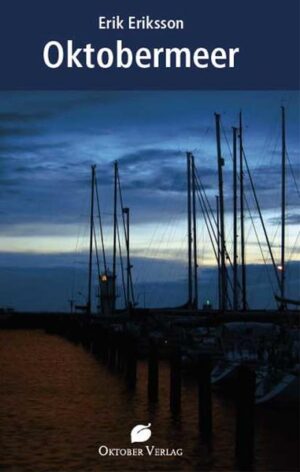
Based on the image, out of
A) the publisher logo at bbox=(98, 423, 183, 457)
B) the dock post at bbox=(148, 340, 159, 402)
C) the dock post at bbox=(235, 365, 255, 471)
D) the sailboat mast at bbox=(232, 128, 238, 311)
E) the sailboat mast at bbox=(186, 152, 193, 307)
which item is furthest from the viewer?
the sailboat mast at bbox=(186, 152, 193, 307)

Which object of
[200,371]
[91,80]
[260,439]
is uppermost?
[91,80]

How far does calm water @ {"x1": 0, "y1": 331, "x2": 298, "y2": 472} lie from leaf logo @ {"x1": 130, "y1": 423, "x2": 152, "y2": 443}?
0.47m

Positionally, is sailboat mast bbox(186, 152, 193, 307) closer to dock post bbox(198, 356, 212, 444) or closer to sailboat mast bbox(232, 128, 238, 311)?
sailboat mast bbox(232, 128, 238, 311)

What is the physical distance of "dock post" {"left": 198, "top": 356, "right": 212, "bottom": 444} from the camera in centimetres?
2092

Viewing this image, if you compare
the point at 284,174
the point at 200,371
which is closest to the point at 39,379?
the point at 284,174

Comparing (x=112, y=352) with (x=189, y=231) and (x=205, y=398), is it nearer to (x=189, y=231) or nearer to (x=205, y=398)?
(x=189, y=231)

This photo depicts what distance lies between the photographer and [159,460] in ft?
60.5

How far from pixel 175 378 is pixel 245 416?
731 centimetres

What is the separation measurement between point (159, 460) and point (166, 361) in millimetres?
29080

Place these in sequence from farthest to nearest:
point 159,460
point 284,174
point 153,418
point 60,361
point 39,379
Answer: point 60,361, point 284,174, point 39,379, point 153,418, point 159,460

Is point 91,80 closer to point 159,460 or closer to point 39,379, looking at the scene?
point 159,460

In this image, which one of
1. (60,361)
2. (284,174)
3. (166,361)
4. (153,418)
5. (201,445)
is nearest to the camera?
(201,445)

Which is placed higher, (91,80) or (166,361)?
(91,80)

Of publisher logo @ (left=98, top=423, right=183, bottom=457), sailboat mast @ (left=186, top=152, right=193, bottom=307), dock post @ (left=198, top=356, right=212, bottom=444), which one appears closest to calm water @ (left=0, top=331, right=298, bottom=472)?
publisher logo @ (left=98, top=423, right=183, bottom=457)
